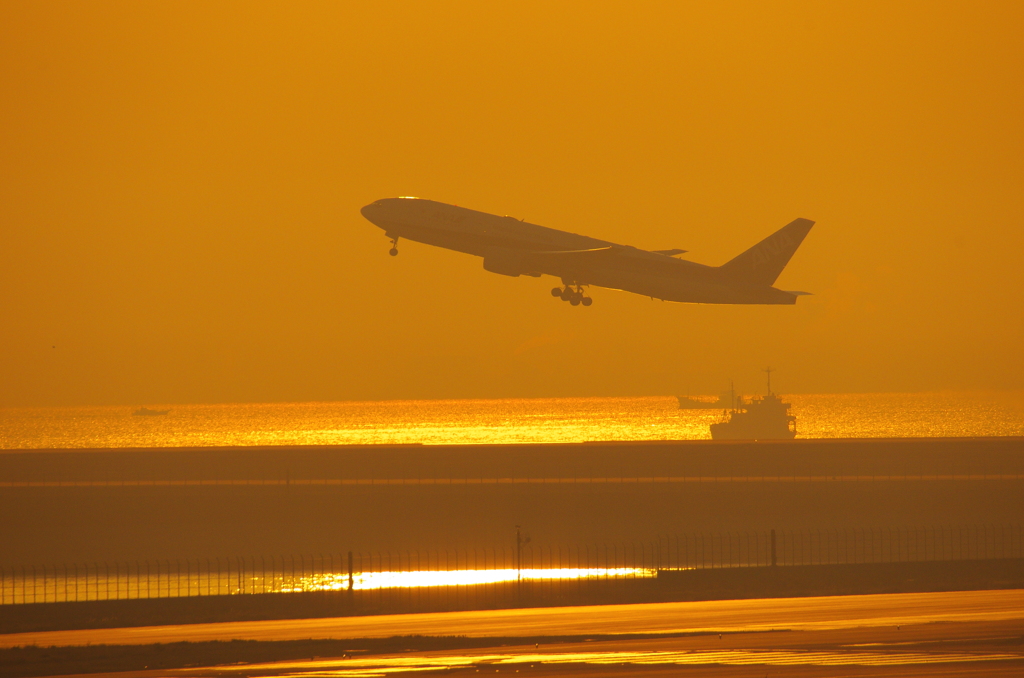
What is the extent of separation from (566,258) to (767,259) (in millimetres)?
15567

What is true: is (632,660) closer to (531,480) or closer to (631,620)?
(631,620)

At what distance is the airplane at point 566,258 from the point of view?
72375 millimetres

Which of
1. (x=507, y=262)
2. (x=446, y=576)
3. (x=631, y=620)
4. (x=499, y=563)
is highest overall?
(x=507, y=262)

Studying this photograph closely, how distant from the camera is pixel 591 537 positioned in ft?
341

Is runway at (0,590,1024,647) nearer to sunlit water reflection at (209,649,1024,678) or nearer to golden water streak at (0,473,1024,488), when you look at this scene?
sunlit water reflection at (209,649,1024,678)

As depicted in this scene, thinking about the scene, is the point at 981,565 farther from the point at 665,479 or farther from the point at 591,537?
the point at 665,479

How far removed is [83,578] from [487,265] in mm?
42190

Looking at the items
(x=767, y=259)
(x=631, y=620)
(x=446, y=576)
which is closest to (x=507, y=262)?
(x=767, y=259)

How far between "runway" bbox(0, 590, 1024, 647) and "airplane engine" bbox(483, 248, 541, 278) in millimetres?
27721

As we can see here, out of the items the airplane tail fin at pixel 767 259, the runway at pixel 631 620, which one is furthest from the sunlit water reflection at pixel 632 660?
the airplane tail fin at pixel 767 259

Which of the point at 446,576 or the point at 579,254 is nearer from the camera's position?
the point at 579,254

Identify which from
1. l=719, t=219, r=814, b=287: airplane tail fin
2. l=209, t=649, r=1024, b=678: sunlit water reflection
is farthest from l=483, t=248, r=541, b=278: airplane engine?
l=209, t=649, r=1024, b=678: sunlit water reflection

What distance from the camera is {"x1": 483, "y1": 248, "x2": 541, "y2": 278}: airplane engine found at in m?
71.8

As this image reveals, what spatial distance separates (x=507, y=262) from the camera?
71.9 m
